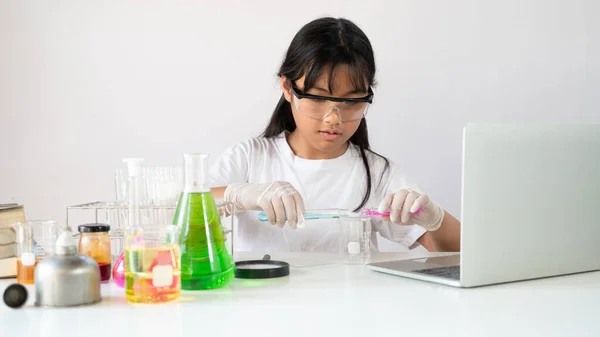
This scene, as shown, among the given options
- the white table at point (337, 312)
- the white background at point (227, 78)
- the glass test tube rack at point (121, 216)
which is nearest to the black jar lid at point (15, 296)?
the white table at point (337, 312)

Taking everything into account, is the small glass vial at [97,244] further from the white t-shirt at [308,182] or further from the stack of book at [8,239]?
the white t-shirt at [308,182]

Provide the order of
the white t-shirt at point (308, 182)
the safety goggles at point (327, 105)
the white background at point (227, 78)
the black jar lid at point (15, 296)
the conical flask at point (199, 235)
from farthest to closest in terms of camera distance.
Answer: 1. the white background at point (227, 78)
2. the white t-shirt at point (308, 182)
3. the safety goggles at point (327, 105)
4. the conical flask at point (199, 235)
5. the black jar lid at point (15, 296)

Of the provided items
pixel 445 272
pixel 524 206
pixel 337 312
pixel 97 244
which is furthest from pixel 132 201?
pixel 524 206

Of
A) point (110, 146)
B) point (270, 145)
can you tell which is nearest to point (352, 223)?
point (270, 145)

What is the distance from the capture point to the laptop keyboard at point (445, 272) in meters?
1.19

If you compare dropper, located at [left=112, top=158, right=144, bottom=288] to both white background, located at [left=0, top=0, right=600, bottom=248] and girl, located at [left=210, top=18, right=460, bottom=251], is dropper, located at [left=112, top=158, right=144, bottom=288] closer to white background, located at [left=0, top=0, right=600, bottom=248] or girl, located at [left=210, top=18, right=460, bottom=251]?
girl, located at [left=210, top=18, right=460, bottom=251]

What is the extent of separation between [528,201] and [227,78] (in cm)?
143

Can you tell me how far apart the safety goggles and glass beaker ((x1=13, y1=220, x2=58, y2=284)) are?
84 cm

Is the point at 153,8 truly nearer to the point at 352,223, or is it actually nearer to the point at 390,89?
the point at 390,89

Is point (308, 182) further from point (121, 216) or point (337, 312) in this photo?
point (337, 312)

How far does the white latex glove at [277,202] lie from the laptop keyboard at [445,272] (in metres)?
0.31

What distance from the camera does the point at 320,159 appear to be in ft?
7.05

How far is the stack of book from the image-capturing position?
120 centimetres

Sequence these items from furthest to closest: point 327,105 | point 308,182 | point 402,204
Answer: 1. point 308,182
2. point 327,105
3. point 402,204
